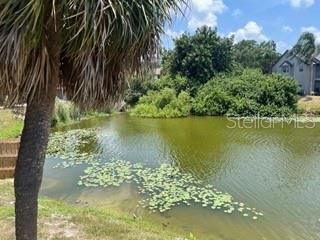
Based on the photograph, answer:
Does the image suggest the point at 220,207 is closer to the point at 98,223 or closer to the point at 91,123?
the point at 98,223

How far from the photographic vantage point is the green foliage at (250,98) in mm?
32188

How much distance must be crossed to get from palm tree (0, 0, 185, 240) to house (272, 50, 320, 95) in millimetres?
40534

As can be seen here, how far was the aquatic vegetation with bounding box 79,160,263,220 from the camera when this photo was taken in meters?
9.52

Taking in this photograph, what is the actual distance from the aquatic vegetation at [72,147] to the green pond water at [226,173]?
36 centimetres

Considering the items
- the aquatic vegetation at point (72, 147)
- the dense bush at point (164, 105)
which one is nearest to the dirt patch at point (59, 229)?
A: the aquatic vegetation at point (72, 147)

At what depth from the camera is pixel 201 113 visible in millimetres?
32406

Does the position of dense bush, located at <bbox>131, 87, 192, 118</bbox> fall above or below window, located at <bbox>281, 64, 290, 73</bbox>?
below

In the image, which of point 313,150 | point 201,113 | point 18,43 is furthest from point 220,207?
point 201,113

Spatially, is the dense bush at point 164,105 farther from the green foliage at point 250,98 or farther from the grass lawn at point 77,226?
the grass lawn at point 77,226

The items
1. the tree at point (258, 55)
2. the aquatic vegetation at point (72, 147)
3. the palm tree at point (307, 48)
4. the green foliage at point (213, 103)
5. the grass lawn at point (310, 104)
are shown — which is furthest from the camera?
the tree at point (258, 55)

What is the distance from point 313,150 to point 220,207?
922 centimetres

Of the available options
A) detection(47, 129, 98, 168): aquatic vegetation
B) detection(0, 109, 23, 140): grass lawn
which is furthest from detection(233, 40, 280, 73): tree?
detection(0, 109, 23, 140): grass lawn

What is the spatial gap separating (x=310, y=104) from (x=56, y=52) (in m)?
34.3

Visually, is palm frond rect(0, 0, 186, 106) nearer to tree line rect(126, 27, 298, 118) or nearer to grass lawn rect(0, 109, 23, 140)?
grass lawn rect(0, 109, 23, 140)
